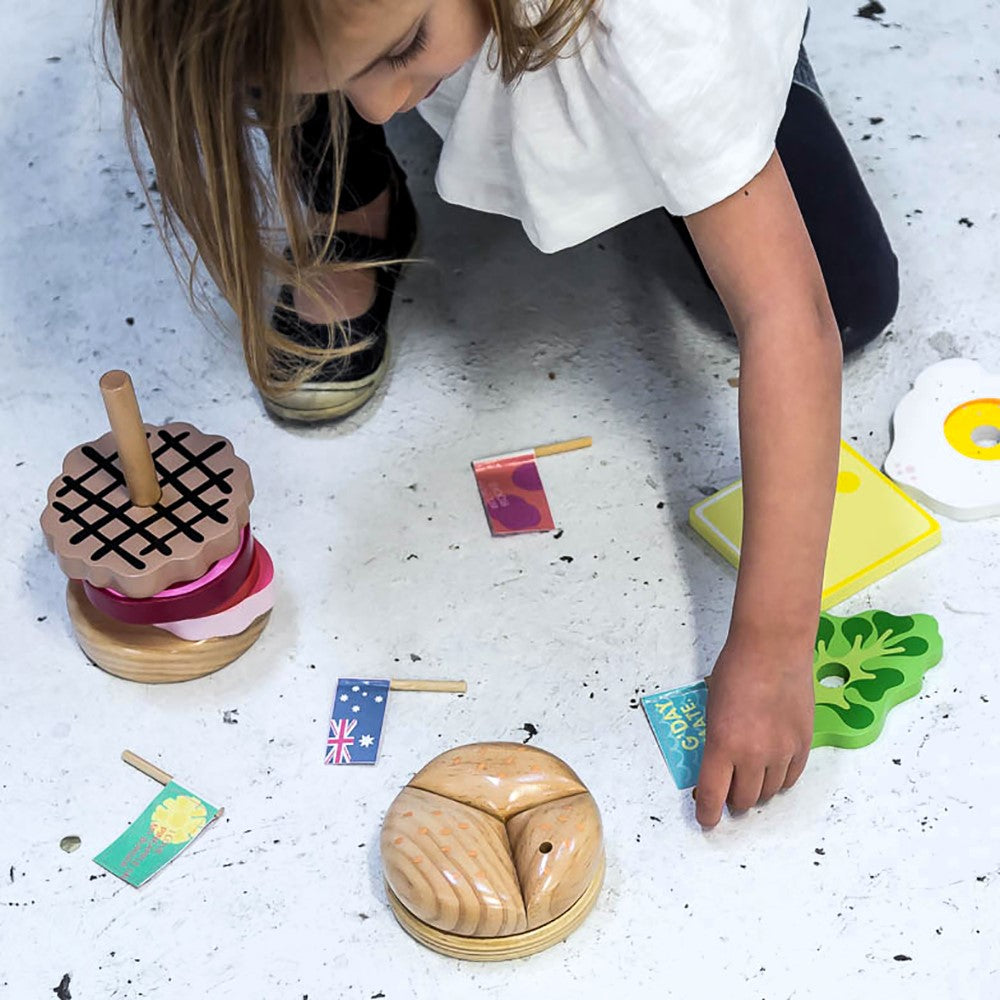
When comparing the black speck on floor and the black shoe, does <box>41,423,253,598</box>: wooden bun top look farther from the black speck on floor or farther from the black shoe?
the black speck on floor

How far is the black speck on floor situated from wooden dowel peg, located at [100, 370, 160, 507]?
973 mm

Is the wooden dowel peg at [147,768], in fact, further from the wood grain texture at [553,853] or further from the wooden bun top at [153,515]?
the wood grain texture at [553,853]

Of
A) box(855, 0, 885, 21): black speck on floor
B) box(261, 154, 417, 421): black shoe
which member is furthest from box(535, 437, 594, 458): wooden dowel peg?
box(855, 0, 885, 21): black speck on floor

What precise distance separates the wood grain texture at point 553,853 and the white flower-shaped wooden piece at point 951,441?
0.42 meters

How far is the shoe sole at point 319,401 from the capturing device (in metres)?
1.17

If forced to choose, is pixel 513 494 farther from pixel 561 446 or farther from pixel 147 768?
pixel 147 768

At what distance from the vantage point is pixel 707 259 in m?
0.93

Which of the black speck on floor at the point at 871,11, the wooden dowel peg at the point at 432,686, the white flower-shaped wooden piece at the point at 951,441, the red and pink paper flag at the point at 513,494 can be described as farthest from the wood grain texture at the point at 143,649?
the black speck on floor at the point at 871,11

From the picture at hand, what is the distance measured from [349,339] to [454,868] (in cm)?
53

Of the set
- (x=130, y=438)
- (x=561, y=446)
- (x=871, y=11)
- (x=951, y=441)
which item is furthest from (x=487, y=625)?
(x=871, y=11)

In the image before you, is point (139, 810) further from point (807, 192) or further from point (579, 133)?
point (807, 192)

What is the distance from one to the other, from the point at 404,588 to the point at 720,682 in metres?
0.26

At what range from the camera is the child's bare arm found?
902 mm

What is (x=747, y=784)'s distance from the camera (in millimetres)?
898
